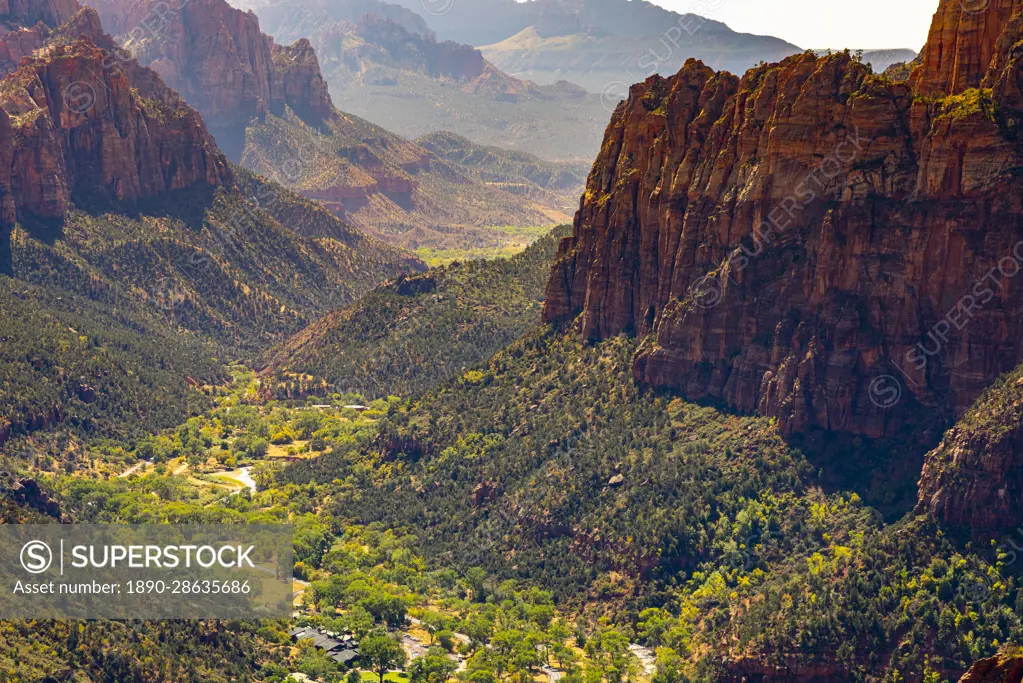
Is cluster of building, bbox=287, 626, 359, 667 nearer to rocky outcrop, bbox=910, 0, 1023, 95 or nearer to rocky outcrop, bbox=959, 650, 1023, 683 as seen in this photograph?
rocky outcrop, bbox=910, 0, 1023, 95

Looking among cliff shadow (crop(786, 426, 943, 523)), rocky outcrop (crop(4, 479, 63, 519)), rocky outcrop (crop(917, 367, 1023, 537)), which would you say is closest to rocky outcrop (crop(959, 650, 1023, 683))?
rocky outcrop (crop(917, 367, 1023, 537))

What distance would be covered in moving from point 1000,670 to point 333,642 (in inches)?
2654

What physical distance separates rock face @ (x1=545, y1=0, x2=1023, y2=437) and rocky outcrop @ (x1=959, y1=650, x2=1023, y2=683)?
58.7 m

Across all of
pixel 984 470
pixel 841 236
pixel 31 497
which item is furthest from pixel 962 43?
pixel 31 497

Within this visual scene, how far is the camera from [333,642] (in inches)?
4616

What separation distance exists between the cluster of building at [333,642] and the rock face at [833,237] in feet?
126

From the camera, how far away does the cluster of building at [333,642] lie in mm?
114375

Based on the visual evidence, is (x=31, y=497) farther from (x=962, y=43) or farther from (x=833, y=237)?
(x=962, y=43)

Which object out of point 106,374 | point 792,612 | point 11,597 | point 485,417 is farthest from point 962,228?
point 106,374

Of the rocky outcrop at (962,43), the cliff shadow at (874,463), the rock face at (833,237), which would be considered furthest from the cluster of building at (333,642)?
the rocky outcrop at (962,43)

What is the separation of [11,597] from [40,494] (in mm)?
24491

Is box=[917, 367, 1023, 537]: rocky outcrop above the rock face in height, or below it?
below

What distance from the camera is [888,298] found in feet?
397

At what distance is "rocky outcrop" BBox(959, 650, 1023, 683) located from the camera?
58.0 m
